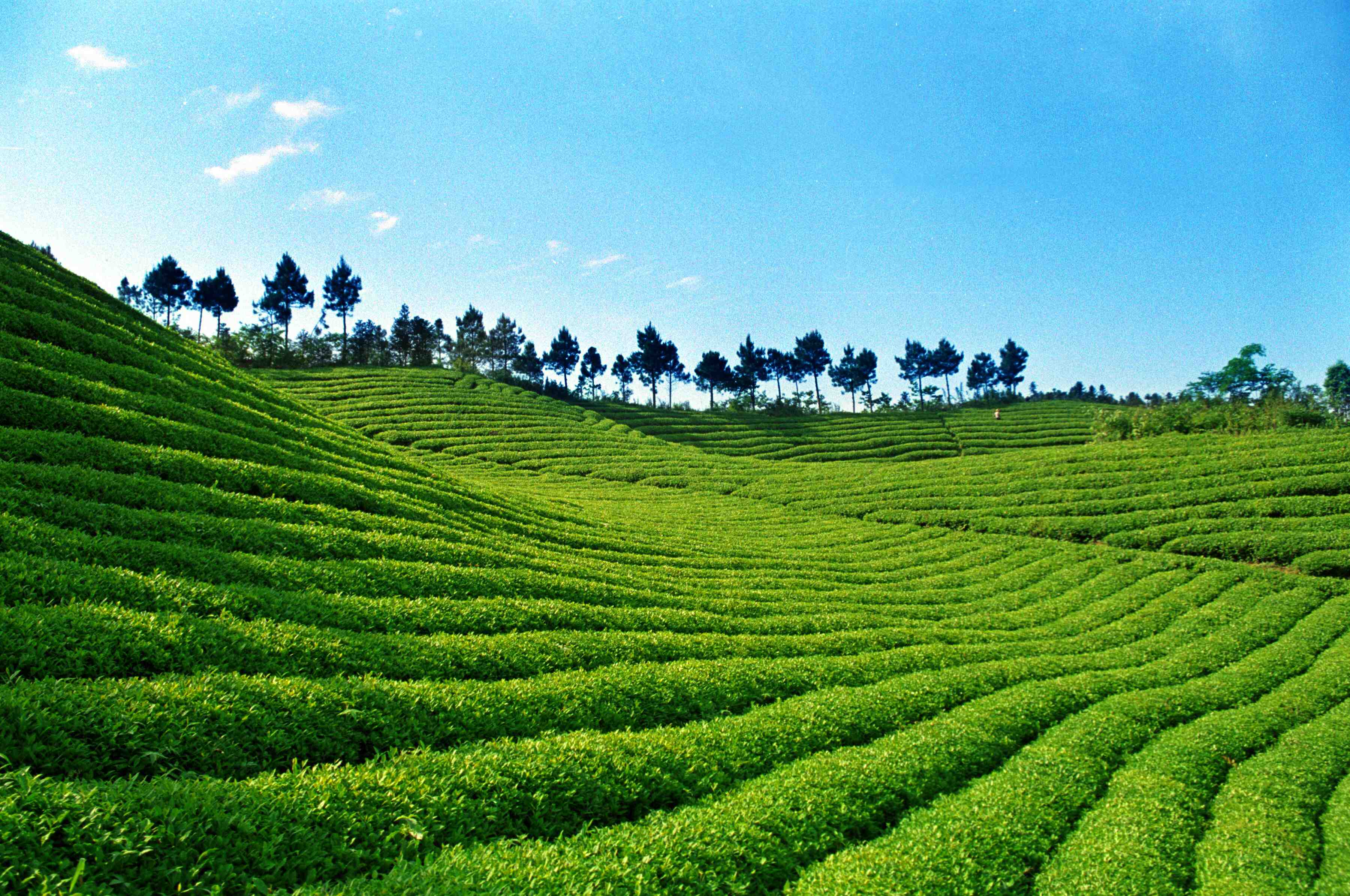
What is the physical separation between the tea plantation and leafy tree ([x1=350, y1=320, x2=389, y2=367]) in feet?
245

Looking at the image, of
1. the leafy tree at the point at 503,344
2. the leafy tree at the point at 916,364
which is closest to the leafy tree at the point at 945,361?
the leafy tree at the point at 916,364

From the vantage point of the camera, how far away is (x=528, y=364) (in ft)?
358

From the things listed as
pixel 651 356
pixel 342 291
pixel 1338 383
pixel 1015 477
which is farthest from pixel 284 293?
pixel 1338 383

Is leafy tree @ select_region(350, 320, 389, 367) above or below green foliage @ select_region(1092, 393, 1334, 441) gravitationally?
above

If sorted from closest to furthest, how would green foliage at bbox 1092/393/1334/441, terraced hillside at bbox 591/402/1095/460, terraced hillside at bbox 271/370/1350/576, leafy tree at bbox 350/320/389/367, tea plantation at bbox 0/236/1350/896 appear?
tea plantation at bbox 0/236/1350/896, terraced hillside at bbox 271/370/1350/576, green foliage at bbox 1092/393/1334/441, terraced hillside at bbox 591/402/1095/460, leafy tree at bbox 350/320/389/367

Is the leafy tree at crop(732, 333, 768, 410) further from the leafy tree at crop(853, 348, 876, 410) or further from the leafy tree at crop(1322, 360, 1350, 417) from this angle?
the leafy tree at crop(1322, 360, 1350, 417)

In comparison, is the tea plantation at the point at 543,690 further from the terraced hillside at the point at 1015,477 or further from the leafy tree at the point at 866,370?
the leafy tree at the point at 866,370

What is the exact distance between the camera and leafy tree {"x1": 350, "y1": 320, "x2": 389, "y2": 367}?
3738 inches

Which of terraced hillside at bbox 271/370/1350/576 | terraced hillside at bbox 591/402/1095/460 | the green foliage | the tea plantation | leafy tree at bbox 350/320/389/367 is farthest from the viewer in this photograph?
leafy tree at bbox 350/320/389/367

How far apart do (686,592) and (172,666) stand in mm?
12136

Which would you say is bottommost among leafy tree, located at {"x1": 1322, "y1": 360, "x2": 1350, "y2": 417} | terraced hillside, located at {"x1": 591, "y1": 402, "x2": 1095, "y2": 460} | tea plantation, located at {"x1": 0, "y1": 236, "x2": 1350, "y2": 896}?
tea plantation, located at {"x1": 0, "y1": 236, "x2": 1350, "y2": 896}

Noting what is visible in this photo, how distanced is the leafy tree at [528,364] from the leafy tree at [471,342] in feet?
16.5

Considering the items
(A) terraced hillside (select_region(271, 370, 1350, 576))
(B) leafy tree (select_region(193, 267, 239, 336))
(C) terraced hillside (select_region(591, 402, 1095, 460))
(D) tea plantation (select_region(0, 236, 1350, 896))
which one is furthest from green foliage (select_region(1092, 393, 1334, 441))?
(B) leafy tree (select_region(193, 267, 239, 336))

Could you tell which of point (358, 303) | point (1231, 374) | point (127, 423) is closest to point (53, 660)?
point (127, 423)
